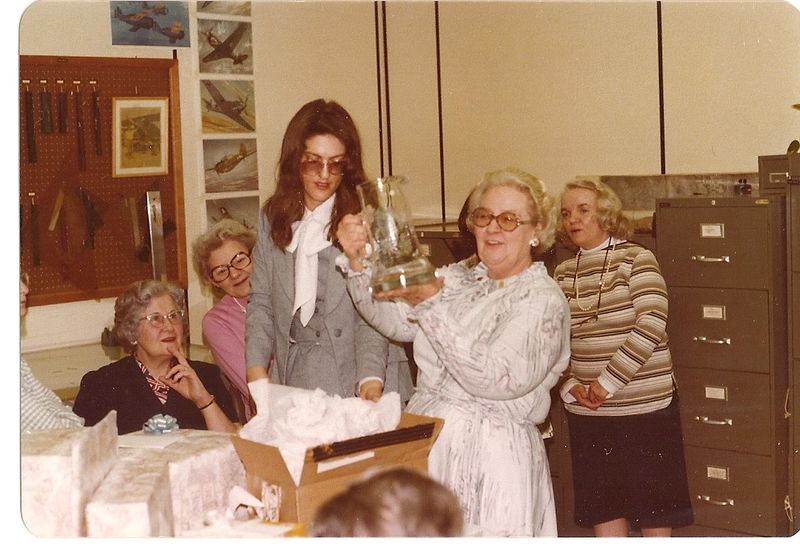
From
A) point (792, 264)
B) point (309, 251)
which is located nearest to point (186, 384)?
point (309, 251)

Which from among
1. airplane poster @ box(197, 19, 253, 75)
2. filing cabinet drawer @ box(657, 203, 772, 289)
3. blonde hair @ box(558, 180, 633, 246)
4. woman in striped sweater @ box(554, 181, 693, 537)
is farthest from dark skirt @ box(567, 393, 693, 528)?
airplane poster @ box(197, 19, 253, 75)

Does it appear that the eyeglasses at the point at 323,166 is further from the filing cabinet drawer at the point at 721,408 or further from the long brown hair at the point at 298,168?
the filing cabinet drawer at the point at 721,408

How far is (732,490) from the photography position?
2.40 m

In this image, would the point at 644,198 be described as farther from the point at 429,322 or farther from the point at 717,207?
the point at 429,322

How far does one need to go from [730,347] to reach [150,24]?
164cm

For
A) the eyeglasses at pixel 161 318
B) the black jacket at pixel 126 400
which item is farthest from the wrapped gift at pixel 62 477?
the eyeglasses at pixel 161 318

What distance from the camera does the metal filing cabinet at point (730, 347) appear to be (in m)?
2.30

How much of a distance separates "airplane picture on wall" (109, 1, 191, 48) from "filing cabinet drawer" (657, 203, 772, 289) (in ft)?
4.04

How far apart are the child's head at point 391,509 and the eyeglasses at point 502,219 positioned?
496 millimetres

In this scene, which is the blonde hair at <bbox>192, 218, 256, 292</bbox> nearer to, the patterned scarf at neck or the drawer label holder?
the patterned scarf at neck

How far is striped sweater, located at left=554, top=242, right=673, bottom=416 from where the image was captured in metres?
2.09

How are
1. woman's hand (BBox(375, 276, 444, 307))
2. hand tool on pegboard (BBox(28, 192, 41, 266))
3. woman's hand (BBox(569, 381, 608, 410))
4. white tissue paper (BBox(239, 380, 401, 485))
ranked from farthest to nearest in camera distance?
woman's hand (BBox(569, 381, 608, 410)), hand tool on pegboard (BBox(28, 192, 41, 266)), woman's hand (BBox(375, 276, 444, 307)), white tissue paper (BBox(239, 380, 401, 485))

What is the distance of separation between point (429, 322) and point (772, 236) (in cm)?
127

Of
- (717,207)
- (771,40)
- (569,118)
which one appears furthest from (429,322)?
(717,207)
